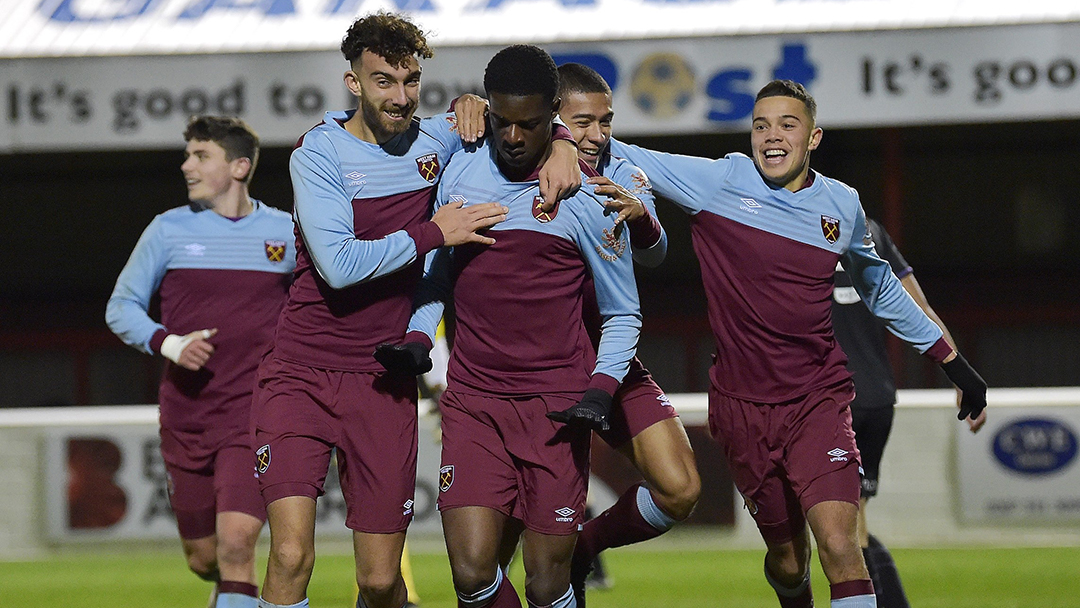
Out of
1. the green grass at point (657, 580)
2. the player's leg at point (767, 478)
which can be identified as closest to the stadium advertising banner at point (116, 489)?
the green grass at point (657, 580)

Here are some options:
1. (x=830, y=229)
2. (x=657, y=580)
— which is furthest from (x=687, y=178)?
(x=657, y=580)

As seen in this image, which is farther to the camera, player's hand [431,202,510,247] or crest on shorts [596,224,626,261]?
crest on shorts [596,224,626,261]

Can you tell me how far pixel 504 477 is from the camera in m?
4.48

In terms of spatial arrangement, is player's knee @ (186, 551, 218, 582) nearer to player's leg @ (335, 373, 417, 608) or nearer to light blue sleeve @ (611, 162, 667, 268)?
player's leg @ (335, 373, 417, 608)

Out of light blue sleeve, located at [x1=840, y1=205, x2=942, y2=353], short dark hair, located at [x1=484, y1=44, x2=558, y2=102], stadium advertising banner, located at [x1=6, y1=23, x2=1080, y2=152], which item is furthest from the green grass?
stadium advertising banner, located at [x1=6, y1=23, x2=1080, y2=152]

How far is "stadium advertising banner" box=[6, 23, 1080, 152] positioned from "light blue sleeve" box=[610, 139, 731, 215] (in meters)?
8.22

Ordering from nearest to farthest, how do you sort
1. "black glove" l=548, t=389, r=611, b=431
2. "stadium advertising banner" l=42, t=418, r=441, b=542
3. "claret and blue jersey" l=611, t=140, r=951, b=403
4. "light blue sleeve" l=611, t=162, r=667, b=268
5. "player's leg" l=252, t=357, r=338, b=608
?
"black glove" l=548, t=389, r=611, b=431 → "player's leg" l=252, t=357, r=338, b=608 → "light blue sleeve" l=611, t=162, r=667, b=268 → "claret and blue jersey" l=611, t=140, r=951, b=403 → "stadium advertising banner" l=42, t=418, r=441, b=542

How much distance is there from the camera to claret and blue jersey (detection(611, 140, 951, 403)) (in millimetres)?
4840

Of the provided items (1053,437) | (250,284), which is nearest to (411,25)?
(250,284)

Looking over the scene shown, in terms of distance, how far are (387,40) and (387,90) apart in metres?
0.15

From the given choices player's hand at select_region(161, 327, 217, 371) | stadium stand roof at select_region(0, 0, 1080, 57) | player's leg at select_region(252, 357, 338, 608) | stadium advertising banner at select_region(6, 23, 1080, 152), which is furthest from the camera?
stadium stand roof at select_region(0, 0, 1080, 57)

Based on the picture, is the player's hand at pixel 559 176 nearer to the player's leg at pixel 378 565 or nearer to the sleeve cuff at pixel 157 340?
the player's leg at pixel 378 565

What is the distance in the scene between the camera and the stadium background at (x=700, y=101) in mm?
13078

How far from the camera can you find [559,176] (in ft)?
14.1
